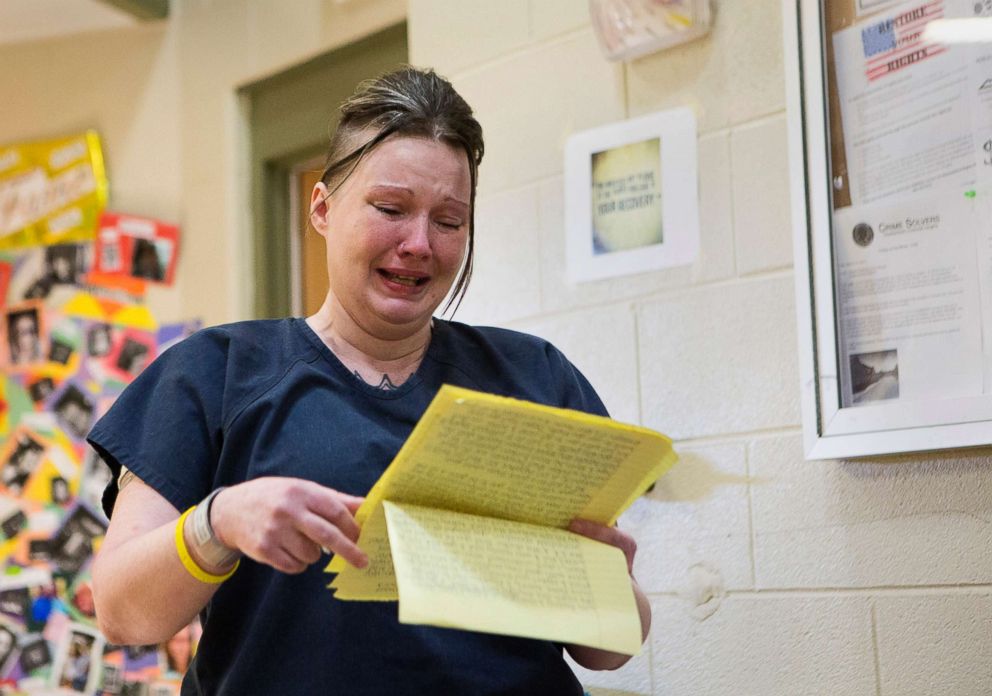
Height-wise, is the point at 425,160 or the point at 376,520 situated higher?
the point at 425,160

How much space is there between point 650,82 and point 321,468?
90 centimetres

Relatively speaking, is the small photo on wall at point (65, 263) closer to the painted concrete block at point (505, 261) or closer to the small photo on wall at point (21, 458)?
the small photo on wall at point (21, 458)

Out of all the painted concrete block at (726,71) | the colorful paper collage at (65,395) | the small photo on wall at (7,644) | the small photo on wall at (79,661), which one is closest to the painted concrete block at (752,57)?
the painted concrete block at (726,71)

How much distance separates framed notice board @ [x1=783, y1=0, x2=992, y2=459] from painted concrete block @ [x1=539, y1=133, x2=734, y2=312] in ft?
0.41

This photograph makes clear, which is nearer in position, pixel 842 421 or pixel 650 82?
pixel 842 421

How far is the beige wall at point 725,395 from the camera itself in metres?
1.47

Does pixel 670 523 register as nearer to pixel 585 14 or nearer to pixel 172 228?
pixel 585 14

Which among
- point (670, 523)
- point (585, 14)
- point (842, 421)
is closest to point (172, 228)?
point (585, 14)

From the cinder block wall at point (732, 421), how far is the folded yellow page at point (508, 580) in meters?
0.55

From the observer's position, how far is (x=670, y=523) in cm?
173

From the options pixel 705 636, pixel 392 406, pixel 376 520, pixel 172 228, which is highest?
pixel 172 228

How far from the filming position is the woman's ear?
4.68 feet

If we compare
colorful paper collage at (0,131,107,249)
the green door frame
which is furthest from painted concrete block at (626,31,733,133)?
colorful paper collage at (0,131,107,249)

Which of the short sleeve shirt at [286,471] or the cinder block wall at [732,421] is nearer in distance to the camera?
the short sleeve shirt at [286,471]
